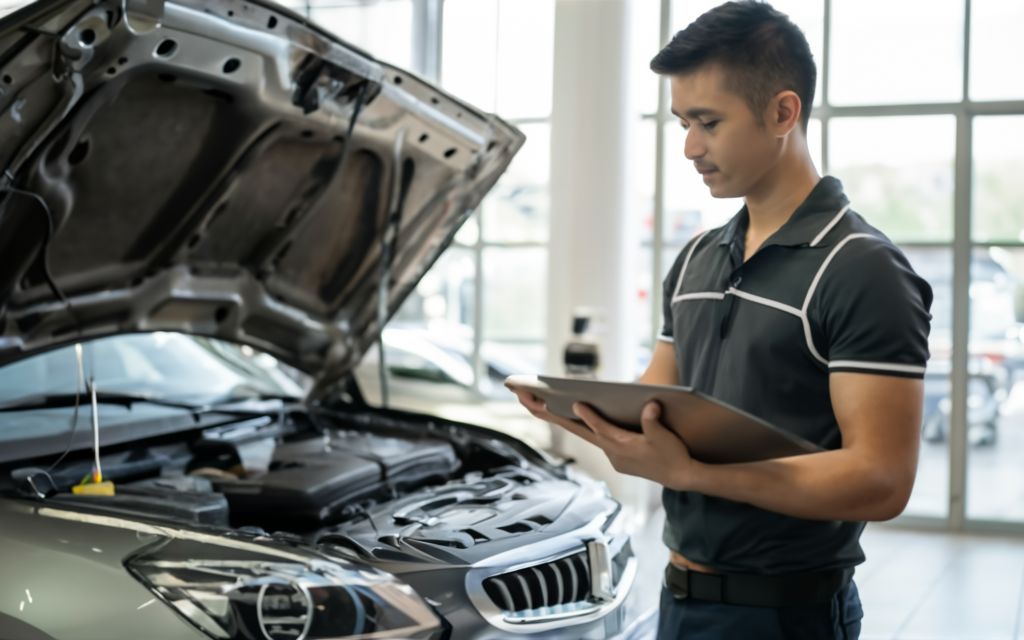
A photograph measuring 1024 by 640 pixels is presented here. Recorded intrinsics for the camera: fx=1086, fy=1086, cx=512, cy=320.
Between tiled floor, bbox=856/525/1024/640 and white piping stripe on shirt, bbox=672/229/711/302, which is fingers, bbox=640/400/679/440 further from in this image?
tiled floor, bbox=856/525/1024/640

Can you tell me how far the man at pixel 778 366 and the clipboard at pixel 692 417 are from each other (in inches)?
0.8

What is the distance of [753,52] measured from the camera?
1.69m

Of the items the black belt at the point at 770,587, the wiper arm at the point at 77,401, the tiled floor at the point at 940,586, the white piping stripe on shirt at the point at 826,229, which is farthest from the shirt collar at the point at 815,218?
the tiled floor at the point at 940,586

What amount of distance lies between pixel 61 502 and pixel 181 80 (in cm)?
95

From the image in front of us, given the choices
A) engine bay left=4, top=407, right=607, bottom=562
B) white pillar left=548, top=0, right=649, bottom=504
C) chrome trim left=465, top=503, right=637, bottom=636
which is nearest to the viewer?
chrome trim left=465, top=503, right=637, bottom=636

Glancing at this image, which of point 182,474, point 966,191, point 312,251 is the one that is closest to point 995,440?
point 966,191

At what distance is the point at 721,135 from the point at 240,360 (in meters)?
2.23

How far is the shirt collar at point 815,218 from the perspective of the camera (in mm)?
1696

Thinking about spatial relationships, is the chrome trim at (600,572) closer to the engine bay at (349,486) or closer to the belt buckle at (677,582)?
the engine bay at (349,486)

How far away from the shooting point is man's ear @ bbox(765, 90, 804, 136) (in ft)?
5.51

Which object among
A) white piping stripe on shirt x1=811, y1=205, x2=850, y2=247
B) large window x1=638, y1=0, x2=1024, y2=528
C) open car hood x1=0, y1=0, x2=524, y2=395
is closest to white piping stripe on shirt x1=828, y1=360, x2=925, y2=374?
white piping stripe on shirt x1=811, y1=205, x2=850, y2=247

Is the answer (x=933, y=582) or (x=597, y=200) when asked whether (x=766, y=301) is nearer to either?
(x=933, y=582)

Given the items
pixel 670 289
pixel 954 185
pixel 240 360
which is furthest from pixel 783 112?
pixel 954 185

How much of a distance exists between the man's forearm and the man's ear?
517 mm
